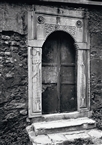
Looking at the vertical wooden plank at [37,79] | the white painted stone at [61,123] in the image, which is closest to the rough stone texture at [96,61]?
the white painted stone at [61,123]

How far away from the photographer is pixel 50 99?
377cm

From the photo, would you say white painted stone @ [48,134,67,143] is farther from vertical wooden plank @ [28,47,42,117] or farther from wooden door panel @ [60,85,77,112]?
wooden door panel @ [60,85,77,112]

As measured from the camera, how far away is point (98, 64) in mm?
3904

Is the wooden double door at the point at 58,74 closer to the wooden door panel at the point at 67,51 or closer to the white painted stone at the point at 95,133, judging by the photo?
the wooden door panel at the point at 67,51

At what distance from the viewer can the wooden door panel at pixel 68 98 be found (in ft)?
12.6

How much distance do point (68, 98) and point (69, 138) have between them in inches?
41.2

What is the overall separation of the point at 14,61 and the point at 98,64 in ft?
6.38

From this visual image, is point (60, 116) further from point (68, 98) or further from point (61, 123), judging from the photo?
point (68, 98)

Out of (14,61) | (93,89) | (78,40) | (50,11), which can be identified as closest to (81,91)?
(93,89)

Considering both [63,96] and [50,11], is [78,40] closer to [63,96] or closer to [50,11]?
[50,11]

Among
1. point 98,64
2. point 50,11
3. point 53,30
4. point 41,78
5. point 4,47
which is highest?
point 50,11


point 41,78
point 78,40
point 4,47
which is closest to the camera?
point 4,47

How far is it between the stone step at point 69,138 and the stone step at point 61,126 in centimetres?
9

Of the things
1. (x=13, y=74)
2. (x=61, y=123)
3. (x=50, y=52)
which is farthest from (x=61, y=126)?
(x=50, y=52)
